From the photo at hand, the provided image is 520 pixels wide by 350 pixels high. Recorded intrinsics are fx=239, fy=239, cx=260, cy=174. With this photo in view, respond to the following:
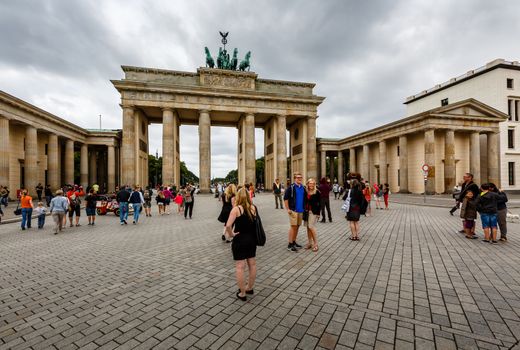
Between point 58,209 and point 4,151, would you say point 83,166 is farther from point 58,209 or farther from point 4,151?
point 58,209

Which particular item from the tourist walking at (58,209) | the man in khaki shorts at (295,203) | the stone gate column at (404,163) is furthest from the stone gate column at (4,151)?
the stone gate column at (404,163)

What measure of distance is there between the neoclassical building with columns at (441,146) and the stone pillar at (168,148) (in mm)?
30415

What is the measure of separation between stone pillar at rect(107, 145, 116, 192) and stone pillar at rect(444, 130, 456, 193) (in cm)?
4629

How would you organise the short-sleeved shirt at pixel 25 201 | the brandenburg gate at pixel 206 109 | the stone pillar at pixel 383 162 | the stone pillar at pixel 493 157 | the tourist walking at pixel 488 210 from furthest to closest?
the stone pillar at pixel 383 162 → the brandenburg gate at pixel 206 109 → the stone pillar at pixel 493 157 → the short-sleeved shirt at pixel 25 201 → the tourist walking at pixel 488 210

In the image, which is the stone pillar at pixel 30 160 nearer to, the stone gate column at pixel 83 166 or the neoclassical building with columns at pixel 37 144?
the neoclassical building with columns at pixel 37 144

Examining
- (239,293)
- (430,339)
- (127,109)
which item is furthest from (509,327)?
(127,109)

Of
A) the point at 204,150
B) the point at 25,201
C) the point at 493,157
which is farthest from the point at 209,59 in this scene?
the point at 493,157

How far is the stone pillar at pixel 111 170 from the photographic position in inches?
1443

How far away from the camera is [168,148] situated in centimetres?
3284

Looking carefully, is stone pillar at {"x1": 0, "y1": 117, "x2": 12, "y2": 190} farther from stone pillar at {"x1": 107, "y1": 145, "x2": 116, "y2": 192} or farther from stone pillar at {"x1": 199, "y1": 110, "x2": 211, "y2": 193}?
stone pillar at {"x1": 199, "y1": 110, "x2": 211, "y2": 193}

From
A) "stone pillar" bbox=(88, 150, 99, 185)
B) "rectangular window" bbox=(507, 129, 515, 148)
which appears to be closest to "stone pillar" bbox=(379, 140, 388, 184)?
"rectangular window" bbox=(507, 129, 515, 148)

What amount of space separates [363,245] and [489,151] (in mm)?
37961

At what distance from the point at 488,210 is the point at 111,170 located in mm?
42301

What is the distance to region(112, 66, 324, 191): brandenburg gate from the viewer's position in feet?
105
